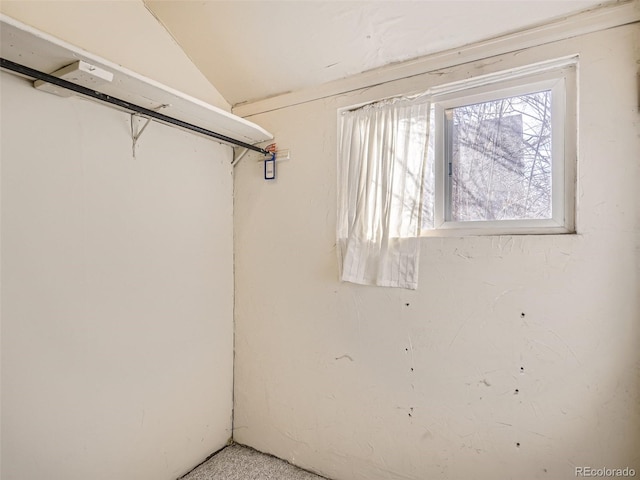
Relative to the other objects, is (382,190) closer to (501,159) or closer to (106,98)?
(501,159)

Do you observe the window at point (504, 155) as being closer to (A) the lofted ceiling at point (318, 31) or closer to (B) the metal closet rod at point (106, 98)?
(A) the lofted ceiling at point (318, 31)

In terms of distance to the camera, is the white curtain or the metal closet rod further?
the white curtain

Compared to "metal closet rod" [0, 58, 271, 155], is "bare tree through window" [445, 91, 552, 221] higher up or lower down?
lower down

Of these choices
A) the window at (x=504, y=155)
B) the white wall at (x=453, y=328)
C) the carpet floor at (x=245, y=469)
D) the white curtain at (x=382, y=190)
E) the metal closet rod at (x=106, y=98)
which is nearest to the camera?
the metal closet rod at (x=106, y=98)

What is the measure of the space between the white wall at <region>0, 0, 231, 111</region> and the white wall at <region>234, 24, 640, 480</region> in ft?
1.65

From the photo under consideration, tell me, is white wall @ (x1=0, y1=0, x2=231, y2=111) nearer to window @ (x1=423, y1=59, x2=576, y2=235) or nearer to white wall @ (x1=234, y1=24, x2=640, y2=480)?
white wall @ (x1=234, y1=24, x2=640, y2=480)

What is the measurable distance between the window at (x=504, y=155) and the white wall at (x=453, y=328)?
0.23 feet

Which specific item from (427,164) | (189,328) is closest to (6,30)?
(189,328)

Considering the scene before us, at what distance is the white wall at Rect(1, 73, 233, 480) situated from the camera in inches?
53.6

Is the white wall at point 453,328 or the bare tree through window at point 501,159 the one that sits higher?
the bare tree through window at point 501,159

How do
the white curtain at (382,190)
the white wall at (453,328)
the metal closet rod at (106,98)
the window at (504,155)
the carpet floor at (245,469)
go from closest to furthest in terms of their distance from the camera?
the metal closet rod at (106,98) < the white wall at (453,328) < the window at (504,155) < the white curtain at (382,190) < the carpet floor at (245,469)

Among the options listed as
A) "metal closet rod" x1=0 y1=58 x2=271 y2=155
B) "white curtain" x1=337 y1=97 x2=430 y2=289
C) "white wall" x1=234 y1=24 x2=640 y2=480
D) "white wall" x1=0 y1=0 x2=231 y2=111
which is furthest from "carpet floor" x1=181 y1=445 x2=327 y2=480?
"white wall" x1=0 y1=0 x2=231 y2=111

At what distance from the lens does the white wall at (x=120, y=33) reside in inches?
56.2

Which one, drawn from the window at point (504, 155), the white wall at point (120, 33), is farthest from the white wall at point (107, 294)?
the window at point (504, 155)
